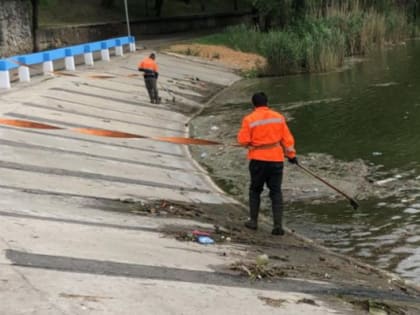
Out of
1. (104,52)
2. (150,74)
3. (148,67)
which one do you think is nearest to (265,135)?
(150,74)

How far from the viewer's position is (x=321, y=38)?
31203 millimetres

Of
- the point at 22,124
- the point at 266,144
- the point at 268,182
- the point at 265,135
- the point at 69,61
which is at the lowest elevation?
the point at 268,182

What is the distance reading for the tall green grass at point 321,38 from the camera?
3053 cm

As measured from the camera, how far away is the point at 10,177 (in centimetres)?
1074

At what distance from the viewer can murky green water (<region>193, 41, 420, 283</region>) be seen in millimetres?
9414

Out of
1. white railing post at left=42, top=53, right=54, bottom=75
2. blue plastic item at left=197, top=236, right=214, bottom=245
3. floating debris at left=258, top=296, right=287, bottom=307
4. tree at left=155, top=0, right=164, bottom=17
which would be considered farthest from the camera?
tree at left=155, top=0, right=164, bottom=17

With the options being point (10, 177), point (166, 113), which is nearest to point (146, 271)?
point (10, 177)

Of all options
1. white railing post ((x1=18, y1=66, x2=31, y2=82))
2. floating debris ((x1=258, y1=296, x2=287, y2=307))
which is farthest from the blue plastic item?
white railing post ((x1=18, y1=66, x2=31, y2=82))

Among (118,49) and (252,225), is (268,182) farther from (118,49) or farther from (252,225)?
(118,49)

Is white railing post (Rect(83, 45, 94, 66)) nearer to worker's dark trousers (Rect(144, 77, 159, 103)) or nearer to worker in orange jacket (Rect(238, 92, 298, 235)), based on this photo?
worker's dark trousers (Rect(144, 77, 159, 103))

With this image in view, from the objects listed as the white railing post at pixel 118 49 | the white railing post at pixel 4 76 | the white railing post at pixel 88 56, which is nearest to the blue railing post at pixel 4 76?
the white railing post at pixel 4 76

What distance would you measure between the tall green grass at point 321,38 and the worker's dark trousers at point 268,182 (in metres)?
21.4

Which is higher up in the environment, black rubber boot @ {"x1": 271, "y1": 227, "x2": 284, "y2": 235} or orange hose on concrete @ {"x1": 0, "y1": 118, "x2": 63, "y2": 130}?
orange hose on concrete @ {"x1": 0, "y1": 118, "x2": 63, "y2": 130}

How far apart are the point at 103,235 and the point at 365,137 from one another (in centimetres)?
935
